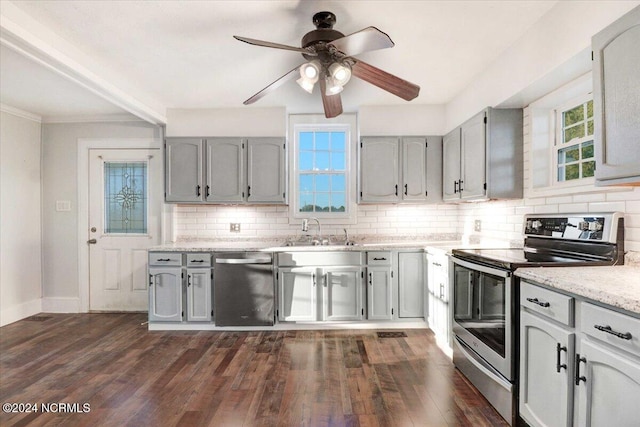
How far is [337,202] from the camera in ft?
13.4

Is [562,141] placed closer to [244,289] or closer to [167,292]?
[244,289]

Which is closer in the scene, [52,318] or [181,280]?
[181,280]

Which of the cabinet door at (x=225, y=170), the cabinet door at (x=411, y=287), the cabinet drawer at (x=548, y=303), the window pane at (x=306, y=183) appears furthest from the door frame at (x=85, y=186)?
the cabinet drawer at (x=548, y=303)

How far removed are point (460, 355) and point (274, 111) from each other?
10.5 feet

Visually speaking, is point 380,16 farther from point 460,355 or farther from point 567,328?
point 460,355

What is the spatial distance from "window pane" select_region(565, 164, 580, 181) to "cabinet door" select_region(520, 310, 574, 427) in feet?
4.30

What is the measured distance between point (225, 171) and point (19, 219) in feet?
8.67

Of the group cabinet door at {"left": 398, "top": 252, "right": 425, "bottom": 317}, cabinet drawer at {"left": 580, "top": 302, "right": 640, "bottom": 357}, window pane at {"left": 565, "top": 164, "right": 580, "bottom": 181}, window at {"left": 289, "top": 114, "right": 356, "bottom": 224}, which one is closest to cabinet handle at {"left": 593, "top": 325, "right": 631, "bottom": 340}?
cabinet drawer at {"left": 580, "top": 302, "right": 640, "bottom": 357}

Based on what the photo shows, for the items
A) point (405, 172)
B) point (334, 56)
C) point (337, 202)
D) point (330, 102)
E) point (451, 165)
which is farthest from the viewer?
point (337, 202)

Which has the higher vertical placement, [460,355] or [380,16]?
[380,16]

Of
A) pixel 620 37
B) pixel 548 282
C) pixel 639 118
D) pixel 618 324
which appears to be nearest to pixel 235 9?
pixel 620 37

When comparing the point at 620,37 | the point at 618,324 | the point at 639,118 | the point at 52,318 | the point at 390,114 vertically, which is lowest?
the point at 52,318

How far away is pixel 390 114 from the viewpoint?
385 cm

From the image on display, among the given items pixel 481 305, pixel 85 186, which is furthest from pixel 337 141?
pixel 85 186
